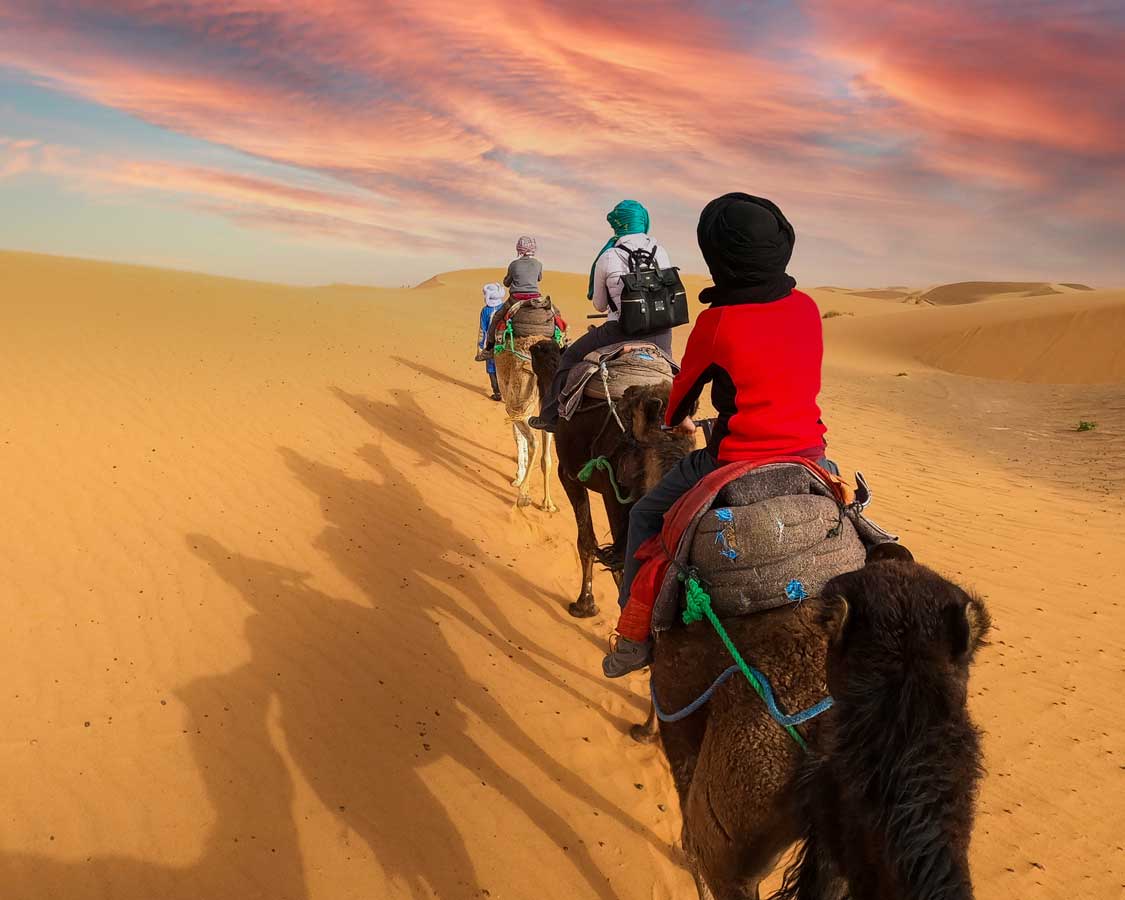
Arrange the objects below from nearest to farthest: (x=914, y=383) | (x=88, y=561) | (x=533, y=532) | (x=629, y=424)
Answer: (x=629, y=424), (x=88, y=561), (x=533, y=532), (x=914, y=383)

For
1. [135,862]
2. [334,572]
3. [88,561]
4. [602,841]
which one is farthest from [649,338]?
[88,561]

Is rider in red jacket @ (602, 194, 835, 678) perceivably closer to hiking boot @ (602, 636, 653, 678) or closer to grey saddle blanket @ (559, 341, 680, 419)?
hiking boot @ (602, 636, 653, 678)

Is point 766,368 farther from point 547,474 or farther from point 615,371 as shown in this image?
point 547,474

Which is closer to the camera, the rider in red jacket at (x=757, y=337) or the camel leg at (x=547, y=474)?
the rider in red jacket at (x=757, y=337)

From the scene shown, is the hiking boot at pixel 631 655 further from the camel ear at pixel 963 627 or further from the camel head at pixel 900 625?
the camel ear at pixel 963 627

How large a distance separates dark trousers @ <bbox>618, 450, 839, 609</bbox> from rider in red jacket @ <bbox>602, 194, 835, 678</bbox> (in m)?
0.33

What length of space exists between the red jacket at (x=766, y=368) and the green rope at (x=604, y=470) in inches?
78.7

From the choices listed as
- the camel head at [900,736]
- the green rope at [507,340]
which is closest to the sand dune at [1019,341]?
the green rope at [507,340]

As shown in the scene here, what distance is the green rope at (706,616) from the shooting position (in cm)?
230

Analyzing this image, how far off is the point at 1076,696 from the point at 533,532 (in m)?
5.60

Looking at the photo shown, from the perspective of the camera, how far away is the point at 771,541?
8.17ft

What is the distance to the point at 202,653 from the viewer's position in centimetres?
591

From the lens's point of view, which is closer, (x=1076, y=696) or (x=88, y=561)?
(x=1076, y=696)

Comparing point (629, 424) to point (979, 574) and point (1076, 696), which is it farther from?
point (979, 574)
